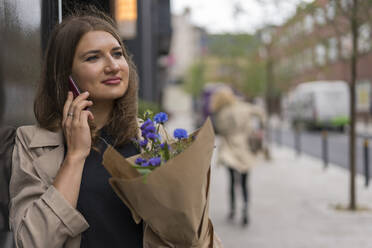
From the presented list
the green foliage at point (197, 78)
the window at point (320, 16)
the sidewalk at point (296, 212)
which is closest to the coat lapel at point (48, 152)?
the sidewalk at point (296, 212)

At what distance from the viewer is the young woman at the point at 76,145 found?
1.54 metres

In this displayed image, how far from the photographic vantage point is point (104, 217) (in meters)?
1.72

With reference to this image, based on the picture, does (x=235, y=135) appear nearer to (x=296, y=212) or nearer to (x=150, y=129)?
(x=296, y=212)

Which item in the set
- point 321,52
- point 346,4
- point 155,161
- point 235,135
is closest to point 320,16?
point 346,4

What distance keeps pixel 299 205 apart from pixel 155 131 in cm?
681

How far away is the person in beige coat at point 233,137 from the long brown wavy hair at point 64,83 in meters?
5.00

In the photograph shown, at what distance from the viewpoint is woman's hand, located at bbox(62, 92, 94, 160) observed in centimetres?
162

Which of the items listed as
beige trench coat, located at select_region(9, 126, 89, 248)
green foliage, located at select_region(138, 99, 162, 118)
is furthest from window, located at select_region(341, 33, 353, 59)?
beige trench coat, located at select_region(9, 126, 89, 248)

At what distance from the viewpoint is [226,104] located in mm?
7367

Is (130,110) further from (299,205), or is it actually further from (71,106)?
(299,205)

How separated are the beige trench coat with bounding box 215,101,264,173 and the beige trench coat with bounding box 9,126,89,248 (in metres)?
5.22

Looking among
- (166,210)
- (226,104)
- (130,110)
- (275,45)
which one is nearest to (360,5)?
(226,104)

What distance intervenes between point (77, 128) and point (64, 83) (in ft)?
0.92

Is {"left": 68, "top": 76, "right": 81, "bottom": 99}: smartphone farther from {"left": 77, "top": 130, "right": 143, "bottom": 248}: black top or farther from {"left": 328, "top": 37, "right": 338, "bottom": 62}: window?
{"left": 328, "top": 37, "right": 338, "bottom": 62}: window
